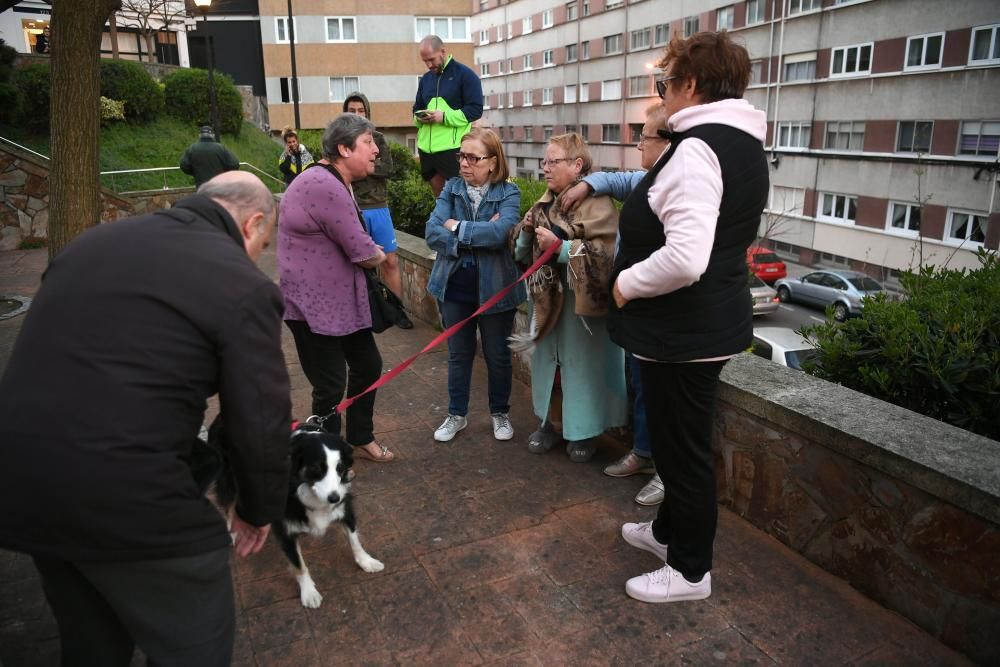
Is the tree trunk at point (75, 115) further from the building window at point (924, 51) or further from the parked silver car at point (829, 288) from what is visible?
the building window at point (924, 51)

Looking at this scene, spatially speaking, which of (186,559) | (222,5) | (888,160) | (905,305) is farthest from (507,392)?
(222,5)

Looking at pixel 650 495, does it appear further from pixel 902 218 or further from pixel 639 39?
pixel 639 39

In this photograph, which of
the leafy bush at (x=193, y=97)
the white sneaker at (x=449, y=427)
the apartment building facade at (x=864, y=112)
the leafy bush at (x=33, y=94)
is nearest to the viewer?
the white sneaker at (x=449, y=427)

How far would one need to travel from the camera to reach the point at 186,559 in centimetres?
184

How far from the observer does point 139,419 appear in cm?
171

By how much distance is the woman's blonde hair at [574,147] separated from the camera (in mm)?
3955

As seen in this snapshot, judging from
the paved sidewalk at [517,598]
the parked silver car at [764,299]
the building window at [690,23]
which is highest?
the building window at [690,23]

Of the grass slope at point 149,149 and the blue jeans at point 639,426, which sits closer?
the blue jeans at point 639,426

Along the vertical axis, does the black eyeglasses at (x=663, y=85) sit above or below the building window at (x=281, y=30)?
below

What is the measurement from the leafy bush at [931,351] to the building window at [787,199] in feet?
102

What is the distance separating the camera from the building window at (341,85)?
133ft

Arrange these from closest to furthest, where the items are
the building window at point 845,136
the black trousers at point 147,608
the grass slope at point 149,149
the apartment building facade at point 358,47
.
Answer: the black trousers at point 147,608 → the grass slope at point 149,149 → the building window at point 845,136 → the apartment building facade at point 358,47

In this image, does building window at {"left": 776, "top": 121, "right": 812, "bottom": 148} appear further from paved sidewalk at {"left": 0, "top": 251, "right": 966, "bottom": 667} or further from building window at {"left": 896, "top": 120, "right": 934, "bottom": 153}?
paved sidewalk at {"left": 0, "top": 251, "right": 966, "bottom": 667}

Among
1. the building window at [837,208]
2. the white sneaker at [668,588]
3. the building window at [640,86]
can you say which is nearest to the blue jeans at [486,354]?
the white sneaker at [668,588]
